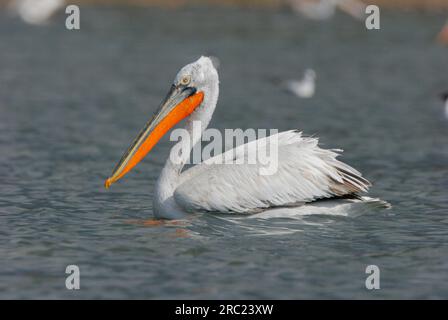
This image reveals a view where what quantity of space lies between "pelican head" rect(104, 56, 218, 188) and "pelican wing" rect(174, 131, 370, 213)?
1.75 feet

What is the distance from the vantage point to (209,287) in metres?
6.22

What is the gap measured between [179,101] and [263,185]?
3.38 ft

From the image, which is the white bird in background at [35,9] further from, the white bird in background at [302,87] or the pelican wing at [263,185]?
the pelican wing at [263,185]

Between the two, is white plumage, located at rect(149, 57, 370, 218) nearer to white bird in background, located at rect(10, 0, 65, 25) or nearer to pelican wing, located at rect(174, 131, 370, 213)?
pelican wing, located at rect(174, 131, 370, 213)

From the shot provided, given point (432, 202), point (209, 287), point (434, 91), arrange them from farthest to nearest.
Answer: point (434, 91) → point (432, 202) → point (209, 287)

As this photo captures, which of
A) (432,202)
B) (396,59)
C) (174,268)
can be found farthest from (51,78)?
(174,268)

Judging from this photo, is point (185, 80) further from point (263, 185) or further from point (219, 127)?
point (219, 127)

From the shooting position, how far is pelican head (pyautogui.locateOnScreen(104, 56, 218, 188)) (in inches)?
322

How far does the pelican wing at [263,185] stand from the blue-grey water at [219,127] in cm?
17

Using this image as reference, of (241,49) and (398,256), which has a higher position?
(241,49)

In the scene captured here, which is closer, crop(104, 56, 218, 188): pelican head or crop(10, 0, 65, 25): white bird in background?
crop(104, 56, 218, 188): pelican head

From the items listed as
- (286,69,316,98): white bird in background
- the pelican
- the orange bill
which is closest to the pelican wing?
the pelican

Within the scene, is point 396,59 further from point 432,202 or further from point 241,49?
point 432,202

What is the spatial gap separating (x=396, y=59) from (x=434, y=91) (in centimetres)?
402
